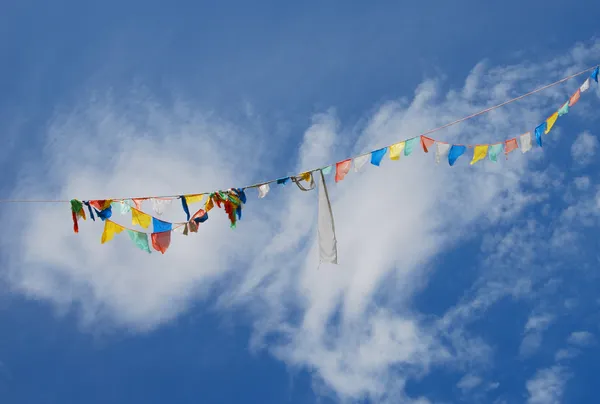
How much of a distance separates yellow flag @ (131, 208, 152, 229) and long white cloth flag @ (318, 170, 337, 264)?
316 cm

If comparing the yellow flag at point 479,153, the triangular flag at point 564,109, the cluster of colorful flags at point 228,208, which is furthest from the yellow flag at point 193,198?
the triangular flag at point 564,109

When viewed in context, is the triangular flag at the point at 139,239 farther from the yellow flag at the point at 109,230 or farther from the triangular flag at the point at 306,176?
the triangular flag at the point at 306,176

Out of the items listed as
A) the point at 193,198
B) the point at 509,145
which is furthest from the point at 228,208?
the point at 509,145

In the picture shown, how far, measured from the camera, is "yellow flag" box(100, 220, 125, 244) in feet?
39.3

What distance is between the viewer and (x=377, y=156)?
40.4 feet

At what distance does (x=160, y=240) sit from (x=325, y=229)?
10.1 ft

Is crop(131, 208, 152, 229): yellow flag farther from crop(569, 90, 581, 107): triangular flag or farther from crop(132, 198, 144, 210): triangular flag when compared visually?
crop(569, 90, 581, 107): triangular flag

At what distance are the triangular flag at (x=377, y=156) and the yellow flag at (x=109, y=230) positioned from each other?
4824 mm

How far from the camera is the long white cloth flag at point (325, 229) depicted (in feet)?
40.0

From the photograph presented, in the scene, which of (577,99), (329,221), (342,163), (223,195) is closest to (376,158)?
(342,163)

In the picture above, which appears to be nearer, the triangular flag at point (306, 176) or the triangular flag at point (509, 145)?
the triangular flag at point (306, 176)

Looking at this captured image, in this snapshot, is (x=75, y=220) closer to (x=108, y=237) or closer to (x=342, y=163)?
(x=108, y=237)

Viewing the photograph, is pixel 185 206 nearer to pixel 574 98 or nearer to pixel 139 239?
pixel 139 239

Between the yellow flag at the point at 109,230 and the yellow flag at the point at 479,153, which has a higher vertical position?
the yellow flag at the point at 479,153
